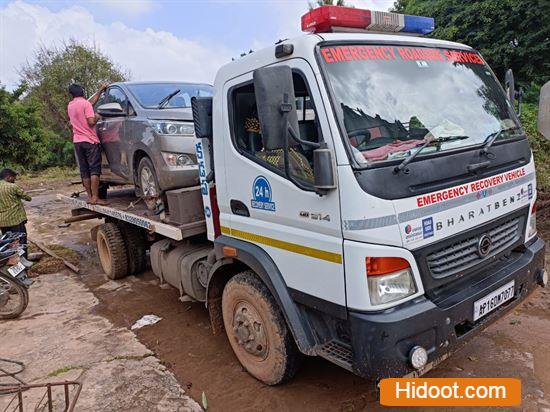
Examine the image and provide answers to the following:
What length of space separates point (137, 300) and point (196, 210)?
1.91 meters

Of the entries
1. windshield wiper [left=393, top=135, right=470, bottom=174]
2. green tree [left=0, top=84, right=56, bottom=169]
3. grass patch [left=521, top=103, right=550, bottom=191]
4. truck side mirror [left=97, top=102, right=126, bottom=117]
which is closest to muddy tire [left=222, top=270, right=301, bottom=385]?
windshield wiper [left=393, top=135, right=470, bottom=174]

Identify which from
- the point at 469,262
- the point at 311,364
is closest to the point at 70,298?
the point at 311,364

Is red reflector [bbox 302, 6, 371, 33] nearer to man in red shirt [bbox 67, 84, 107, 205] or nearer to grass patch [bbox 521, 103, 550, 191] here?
man in red shirt [bbox 67, 84, 107, 205]

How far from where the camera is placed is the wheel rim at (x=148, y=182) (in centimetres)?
463

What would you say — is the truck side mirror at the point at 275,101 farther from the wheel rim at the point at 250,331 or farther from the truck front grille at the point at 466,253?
the wheel rim at the point at 250,331

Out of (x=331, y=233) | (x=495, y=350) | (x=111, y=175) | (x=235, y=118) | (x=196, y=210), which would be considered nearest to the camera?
(x=331, y=233)

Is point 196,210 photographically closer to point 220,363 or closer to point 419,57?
point 220,363

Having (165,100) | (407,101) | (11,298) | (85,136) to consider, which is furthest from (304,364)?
(85,136)

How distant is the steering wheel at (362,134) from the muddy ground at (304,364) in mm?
1794

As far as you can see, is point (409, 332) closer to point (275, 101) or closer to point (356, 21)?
point (275, 101)

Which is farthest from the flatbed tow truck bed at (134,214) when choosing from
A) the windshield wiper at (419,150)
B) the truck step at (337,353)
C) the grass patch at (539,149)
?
the grass patch at (539,149)

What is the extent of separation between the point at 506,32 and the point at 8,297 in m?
11.9

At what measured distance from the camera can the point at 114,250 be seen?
5.66 meters

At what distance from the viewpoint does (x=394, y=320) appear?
216cm
